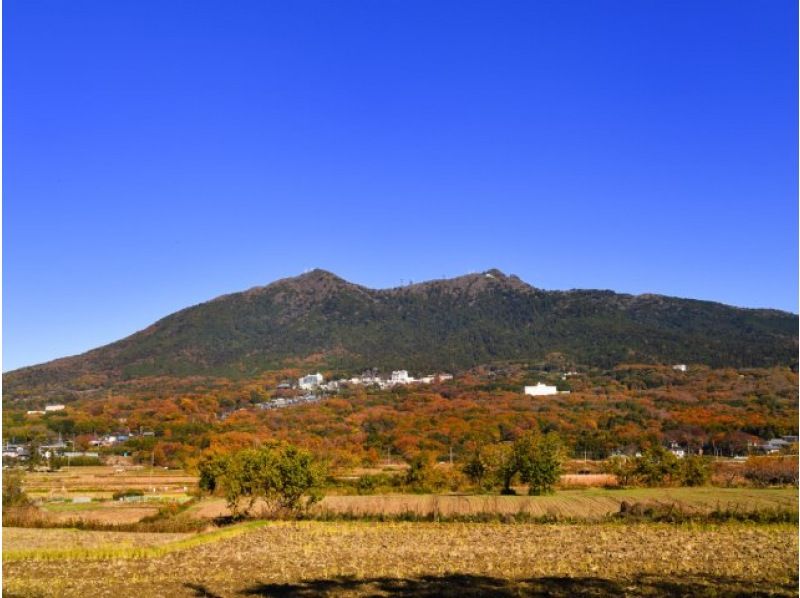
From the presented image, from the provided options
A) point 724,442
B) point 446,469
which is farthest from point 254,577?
point 724,442

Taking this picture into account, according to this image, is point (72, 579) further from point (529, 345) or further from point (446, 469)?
point (529, 345)

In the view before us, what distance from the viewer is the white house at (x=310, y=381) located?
146m

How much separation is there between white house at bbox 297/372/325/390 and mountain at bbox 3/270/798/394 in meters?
17.6

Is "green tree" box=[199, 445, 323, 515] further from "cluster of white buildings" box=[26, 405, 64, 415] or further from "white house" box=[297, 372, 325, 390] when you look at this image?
"white house" box=[297, 372, 325, 390]

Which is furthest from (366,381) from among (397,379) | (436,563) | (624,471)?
(436,563)

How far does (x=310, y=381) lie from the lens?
150 m

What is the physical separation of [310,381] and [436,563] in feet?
419

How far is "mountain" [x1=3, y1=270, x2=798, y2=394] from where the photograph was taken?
162m

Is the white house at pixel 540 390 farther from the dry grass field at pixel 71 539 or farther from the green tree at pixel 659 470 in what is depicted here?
the dry grass field at pixel 71 539

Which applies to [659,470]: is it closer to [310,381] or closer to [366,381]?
[310,381]

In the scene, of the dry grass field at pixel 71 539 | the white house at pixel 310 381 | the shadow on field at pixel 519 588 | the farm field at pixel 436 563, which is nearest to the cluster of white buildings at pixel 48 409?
the white house at pixel 310 381

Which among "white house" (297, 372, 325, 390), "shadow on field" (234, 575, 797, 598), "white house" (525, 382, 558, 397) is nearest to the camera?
"shadow on field" (234, 575, 797, 598)

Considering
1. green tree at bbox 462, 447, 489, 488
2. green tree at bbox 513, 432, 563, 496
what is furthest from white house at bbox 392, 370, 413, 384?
green tree at bbox 513, 432, 563, 496

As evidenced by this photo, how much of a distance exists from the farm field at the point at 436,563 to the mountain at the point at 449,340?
12398cm
